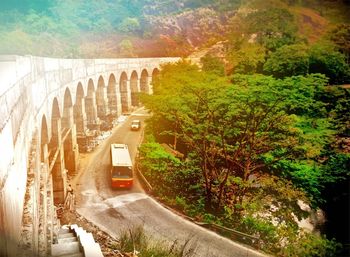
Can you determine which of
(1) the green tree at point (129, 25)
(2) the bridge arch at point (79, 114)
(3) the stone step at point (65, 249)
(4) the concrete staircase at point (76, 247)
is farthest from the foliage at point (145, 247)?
(2) the bridge arch at point (79, 114)

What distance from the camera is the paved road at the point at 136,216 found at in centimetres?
1273

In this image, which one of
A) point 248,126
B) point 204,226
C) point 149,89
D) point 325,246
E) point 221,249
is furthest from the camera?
A: point 149,89

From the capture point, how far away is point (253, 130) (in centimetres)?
1414

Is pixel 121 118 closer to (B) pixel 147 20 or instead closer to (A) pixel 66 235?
(B) pixel 147 20

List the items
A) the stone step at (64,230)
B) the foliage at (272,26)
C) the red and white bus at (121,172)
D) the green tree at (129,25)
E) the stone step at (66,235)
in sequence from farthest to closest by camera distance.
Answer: the foliage at (272,26), the red and white bus at (121,172), the green tree at (129,25), the stone step at (64,230), the stone step at (66,235)

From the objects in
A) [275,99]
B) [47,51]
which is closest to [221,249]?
[275,99]

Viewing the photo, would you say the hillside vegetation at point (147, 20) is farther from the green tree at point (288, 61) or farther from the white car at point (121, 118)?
the white car at point (121, 118)

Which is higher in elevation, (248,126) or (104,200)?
(248,126)

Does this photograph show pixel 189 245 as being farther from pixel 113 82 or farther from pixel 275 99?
pixel 113 82

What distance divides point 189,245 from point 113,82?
Result: 17652mm

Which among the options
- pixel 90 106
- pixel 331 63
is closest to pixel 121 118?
pixel 90 106

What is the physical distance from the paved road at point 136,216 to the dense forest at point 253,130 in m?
0.63

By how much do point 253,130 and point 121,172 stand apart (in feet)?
18.7

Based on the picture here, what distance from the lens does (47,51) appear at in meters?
27.3
